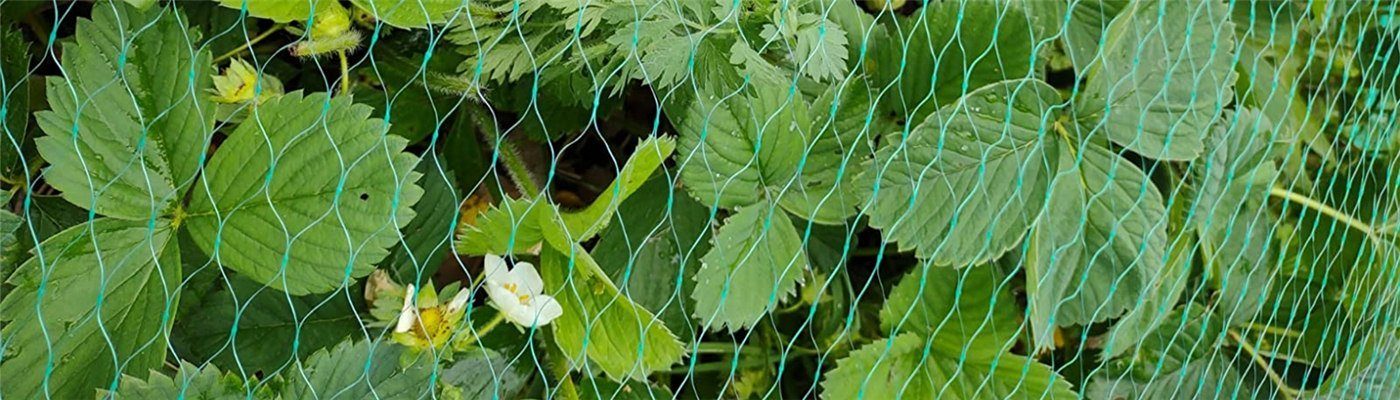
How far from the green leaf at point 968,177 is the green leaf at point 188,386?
43 centimetres

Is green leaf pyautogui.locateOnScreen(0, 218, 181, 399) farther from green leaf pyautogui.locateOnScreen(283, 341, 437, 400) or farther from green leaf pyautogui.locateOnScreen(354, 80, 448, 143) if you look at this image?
green leaf pyautogui.locateOnScreen(354, 80, 448, 143)

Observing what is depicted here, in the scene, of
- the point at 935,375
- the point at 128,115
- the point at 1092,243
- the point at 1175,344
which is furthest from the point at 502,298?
the point at 1175,344

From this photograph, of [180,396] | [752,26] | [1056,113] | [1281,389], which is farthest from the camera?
[1281,389]

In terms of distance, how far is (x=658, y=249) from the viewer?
839 mm

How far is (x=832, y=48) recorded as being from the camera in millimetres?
774

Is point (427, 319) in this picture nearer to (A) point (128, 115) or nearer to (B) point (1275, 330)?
(A) point (128, 115)

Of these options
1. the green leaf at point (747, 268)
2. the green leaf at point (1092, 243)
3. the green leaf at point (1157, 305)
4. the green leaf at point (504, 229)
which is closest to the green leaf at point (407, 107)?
the green leaf at point (504, 229)

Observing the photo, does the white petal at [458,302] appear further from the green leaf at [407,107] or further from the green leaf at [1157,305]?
the green leaf at [1157,305]

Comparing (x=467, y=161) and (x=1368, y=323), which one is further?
(x=1368, y=323)

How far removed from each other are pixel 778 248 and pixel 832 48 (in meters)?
0.14

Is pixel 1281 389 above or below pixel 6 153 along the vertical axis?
below

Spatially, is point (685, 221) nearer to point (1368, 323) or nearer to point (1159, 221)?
point (1159, 221)

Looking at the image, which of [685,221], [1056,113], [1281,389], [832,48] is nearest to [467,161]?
[685,221]

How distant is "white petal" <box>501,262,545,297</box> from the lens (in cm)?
75
